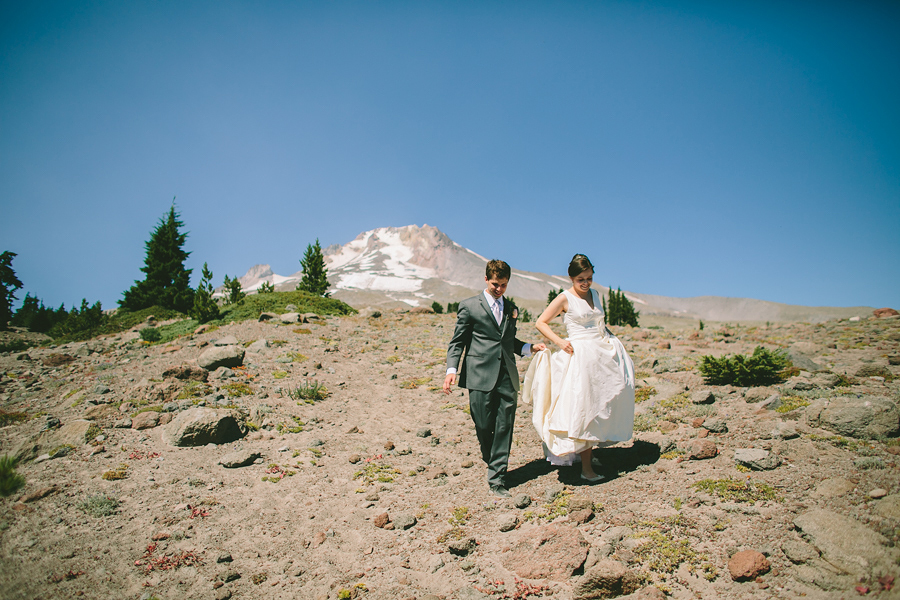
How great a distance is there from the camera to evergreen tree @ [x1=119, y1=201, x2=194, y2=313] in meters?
23.4

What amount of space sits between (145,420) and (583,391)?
669cm

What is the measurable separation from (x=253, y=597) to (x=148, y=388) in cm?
600

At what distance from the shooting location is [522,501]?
4230 millimetres

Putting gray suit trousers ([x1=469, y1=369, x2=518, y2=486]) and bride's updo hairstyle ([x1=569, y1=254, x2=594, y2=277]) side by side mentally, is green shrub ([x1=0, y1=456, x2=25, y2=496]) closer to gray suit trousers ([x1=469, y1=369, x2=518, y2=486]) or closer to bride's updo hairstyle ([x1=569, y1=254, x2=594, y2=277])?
gray suit trousers ([x1=469, y1=369, x2=518, y2=486])

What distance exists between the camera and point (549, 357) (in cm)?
476

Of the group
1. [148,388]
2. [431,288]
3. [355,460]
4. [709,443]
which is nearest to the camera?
[709,443]

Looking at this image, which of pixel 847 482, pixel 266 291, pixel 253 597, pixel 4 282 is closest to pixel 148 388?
pixel 253 597

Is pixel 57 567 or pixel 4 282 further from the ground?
pixel 4 282

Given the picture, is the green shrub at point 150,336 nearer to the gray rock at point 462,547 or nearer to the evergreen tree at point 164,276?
the evergreen tree at point 164,276

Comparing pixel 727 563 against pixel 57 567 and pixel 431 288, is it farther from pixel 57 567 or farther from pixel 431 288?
pixel 431 288

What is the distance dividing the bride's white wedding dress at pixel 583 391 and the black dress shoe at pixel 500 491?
0.64 metres

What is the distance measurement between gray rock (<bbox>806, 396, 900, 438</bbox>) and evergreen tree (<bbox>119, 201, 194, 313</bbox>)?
26.4 meters

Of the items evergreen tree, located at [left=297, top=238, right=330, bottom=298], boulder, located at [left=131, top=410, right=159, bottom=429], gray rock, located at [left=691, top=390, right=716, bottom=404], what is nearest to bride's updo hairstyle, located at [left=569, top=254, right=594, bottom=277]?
gray rock, located at [left=691, top=390, right=716, bottom=404]

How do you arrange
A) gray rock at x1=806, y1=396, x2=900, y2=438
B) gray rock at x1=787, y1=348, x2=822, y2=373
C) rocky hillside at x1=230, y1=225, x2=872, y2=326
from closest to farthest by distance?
gray rock at x1=806, y1=396, x2=900, y2=438
gray rock at x1=787, y1=348, x2=822, y2=373
rocky hillside at x1=230, y1=225, x2=872, y2=326
